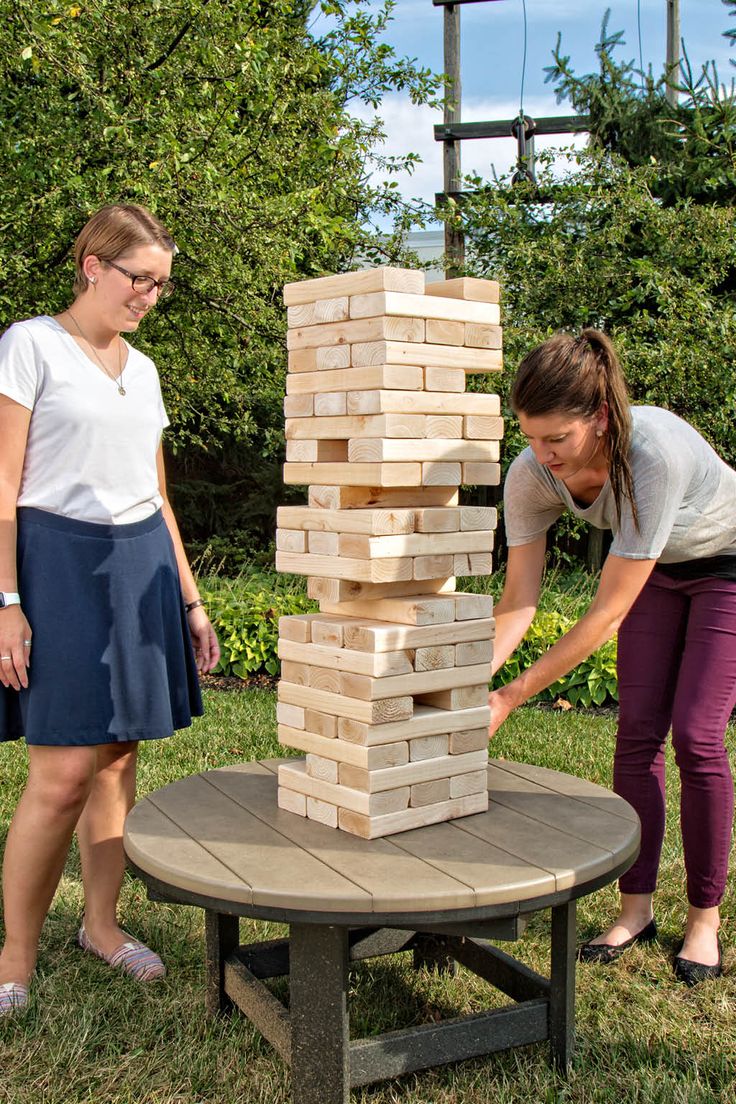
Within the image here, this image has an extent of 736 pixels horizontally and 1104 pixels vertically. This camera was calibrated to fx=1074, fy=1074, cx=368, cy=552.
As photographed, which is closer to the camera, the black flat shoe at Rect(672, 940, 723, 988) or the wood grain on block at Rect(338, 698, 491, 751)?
the wood grain on block at Rect(338, 698, 491, 751)

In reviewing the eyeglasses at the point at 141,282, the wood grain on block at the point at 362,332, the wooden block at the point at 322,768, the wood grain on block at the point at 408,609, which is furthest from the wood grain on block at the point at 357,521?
the eyeglasses at the point at 141,282

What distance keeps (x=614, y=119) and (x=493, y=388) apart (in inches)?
102

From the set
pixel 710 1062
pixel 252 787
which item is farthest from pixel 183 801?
pixel 710 1062

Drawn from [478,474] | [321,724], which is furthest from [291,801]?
[478,474]

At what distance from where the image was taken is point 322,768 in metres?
2.40

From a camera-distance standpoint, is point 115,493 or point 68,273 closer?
point 115,493

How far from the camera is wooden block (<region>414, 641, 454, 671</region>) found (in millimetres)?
2367

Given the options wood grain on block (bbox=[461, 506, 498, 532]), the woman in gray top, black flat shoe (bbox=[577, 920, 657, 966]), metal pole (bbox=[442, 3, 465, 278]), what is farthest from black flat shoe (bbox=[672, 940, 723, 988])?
metal pole (bbox=[442, 3, 465, 278])

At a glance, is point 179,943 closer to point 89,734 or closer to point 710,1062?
point 89,734

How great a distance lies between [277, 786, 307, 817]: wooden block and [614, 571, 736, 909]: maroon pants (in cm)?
108

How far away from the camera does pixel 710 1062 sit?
2.56 meters

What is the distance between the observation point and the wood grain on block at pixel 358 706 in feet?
7.48

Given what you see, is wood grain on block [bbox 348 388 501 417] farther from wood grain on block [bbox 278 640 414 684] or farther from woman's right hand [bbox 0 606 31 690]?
woman's right hand [bbox 0 606 31 690]

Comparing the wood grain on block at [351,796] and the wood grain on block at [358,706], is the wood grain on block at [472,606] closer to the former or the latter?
the wood grain on block at [358,706]
